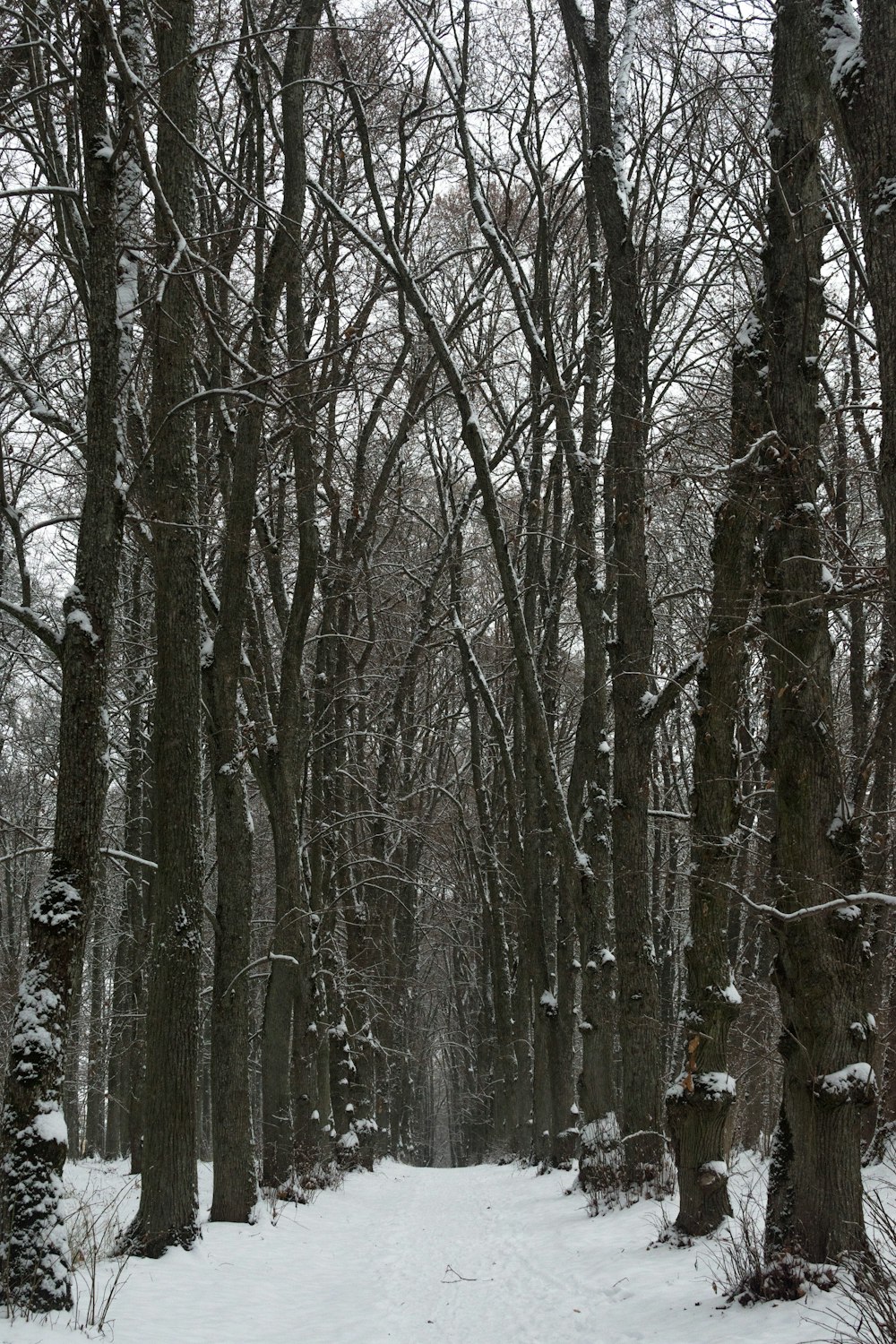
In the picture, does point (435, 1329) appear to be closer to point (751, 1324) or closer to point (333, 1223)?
point (751, 1324)

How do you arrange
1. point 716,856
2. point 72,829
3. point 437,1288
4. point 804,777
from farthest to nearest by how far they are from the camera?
point 437,1288, point 716,856, point 72,829, point 804,777

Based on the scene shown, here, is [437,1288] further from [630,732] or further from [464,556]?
[464,556]

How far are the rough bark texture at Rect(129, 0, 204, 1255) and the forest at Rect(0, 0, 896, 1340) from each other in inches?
1.3

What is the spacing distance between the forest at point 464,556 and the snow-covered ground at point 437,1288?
0.27 meters

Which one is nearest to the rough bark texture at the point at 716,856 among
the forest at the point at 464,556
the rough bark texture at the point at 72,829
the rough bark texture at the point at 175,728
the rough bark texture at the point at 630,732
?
the forest at the point at 464,556

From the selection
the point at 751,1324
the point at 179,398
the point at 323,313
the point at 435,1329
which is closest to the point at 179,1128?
the point at 435,1329

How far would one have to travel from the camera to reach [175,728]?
7621 mm

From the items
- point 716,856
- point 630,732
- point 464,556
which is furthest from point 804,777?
point 464,556

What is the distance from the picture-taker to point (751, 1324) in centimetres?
470

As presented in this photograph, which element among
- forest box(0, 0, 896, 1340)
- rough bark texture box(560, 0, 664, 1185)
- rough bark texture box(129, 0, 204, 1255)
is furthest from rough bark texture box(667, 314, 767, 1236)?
rough bark texture box(129, 0, 204, 1255)

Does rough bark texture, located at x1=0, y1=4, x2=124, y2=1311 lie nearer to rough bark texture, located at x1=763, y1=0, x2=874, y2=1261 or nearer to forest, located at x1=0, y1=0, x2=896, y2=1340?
forest, located at x1=0, y1=0, x2=896, y2=1340

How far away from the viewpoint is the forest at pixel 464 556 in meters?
5.48

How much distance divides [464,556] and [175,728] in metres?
10.4

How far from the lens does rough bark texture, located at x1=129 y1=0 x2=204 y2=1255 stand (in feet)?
23.8
